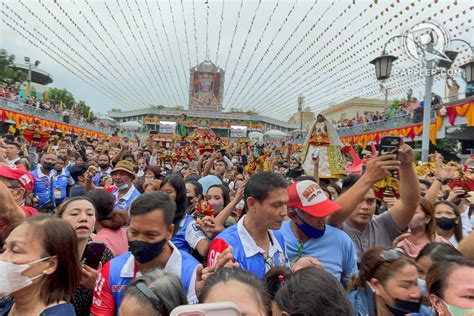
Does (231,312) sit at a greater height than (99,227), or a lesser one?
greater

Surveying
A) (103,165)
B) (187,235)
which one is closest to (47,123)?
(103,165)

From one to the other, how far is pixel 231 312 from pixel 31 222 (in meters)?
1.28

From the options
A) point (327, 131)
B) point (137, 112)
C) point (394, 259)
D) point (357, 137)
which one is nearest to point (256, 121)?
point (137, 112)

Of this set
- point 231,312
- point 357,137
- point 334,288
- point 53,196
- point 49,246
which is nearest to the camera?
point 231,312

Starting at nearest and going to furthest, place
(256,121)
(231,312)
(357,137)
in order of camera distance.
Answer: (231,312) < (357,137) < (256,121)

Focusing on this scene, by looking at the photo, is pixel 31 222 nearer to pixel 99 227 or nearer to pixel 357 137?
pixel 99 227

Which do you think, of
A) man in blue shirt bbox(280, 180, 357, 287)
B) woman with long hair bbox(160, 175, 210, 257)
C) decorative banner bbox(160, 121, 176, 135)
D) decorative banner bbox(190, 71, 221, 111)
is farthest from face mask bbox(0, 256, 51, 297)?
decorative banner bbox(190, 71, 221, 111)

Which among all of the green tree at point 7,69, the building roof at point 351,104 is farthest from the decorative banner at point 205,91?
the green tree at point 7,69

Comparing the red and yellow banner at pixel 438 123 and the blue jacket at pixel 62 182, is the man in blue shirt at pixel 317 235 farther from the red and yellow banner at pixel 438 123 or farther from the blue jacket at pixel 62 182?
the red and yellow banner at pixel 438 123

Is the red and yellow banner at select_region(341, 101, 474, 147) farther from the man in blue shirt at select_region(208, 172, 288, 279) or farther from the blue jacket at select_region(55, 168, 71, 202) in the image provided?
the man in blue shirt at select_region(208, 172, 288, 279)

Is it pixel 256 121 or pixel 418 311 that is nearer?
pixel 418 311

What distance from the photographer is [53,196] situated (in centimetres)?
596

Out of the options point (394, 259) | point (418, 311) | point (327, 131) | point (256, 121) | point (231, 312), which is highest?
point (256, 121)

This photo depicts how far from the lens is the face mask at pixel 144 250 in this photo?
6.88 ft
